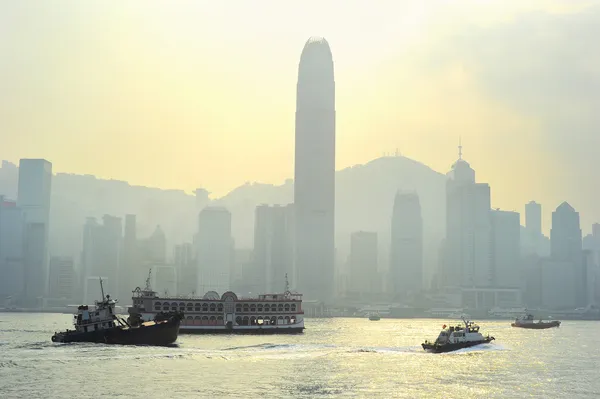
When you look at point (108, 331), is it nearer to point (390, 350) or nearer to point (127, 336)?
point (127, 336)

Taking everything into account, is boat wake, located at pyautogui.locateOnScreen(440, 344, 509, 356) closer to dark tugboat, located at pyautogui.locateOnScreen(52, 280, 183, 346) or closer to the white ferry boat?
dark tugboat, located at pyautogui.locateOnScreen(52, 280, 183, 346)

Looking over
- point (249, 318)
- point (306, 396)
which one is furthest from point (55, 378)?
point (249, 318)

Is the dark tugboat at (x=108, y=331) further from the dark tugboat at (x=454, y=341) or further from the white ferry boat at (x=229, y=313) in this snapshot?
the dark tugboat at (x=454, y=341)

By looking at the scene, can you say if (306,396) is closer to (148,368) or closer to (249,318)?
(148,368)

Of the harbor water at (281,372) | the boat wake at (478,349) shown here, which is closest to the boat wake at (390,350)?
the harbor water at (281,372)

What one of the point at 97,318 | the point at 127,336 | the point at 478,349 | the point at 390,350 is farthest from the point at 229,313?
the point at 478,349
